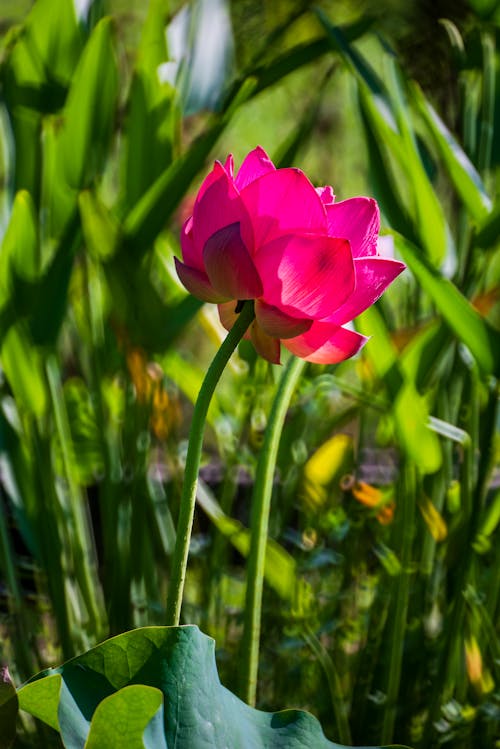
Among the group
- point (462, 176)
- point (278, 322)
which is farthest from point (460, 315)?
point (278, 322)

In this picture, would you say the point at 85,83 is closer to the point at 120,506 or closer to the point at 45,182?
the point at 45,182

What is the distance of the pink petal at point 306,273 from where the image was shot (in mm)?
277

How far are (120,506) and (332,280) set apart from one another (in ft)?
1.32

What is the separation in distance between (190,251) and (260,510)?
117 millimetres

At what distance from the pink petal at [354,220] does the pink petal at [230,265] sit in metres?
0.03

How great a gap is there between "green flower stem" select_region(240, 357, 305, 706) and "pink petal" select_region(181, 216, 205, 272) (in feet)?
0.25

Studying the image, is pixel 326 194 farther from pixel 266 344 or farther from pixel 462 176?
pixel 462 176

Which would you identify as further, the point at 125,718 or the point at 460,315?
the point at 460,315

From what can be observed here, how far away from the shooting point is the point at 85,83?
58 cm

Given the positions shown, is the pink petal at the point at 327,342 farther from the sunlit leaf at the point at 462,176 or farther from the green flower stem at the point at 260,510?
the sunlit leaf at the point at 462,176

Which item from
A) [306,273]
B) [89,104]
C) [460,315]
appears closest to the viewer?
[306,273]

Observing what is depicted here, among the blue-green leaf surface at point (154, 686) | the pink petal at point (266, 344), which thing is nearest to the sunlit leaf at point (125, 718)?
the blue-green leaf surface at point (154, 686)

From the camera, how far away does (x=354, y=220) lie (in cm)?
30

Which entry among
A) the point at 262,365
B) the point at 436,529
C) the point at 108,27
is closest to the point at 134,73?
the point at 108,27
